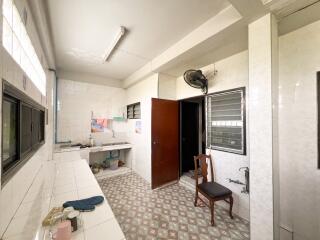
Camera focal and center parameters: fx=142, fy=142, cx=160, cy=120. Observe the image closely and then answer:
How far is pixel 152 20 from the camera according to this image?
5.85 feet

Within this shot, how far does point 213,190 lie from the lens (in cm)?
211

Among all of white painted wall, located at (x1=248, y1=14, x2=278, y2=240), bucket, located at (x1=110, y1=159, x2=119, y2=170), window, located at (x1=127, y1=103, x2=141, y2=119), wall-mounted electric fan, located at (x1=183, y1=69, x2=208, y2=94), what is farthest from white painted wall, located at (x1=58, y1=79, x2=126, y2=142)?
white painted wall, located at (x1=248, y1=14, x2=278, y2=240)

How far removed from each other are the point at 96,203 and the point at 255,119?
1.77 meters

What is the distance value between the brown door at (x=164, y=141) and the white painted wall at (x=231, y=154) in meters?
0.95

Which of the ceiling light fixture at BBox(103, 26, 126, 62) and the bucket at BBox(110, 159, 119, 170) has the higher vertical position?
the ceiling light fixture at BBox(103, 26, 126, 62)

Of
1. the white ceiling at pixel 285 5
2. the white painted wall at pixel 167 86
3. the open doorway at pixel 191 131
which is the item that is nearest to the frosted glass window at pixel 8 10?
the white ceiling at pixel 285 5

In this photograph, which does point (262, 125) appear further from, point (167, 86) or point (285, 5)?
point (167, 86)

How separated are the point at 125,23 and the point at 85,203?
2.08 metres

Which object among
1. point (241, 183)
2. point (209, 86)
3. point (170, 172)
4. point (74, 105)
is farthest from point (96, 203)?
point (74, 105)

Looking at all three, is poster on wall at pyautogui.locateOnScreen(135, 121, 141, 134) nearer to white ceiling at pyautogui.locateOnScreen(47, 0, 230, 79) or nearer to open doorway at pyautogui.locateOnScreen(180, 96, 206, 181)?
open doorway at pyautogui.locateOnScreen(180, 96, 206, 181)

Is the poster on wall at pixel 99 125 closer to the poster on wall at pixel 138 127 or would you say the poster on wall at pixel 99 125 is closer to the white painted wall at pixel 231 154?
the poster on wall at pixel 138 127

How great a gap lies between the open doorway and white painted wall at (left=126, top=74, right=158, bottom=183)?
1.01 m

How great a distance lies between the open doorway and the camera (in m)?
3.86

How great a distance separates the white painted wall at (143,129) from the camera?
3241 millimetres
